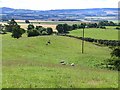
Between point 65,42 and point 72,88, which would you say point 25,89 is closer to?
point 72,88

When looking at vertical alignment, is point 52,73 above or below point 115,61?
above

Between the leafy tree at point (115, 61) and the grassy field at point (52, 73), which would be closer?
the grassy field at point (52, 73)

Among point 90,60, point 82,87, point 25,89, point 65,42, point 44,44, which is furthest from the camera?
point 65,42

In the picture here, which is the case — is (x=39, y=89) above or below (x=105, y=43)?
above

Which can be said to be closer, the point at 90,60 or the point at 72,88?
the point at 72,88

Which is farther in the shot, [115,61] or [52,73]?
[115,61]

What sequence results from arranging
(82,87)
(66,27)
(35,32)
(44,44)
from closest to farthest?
(82,87) < (44,44) < (35,32) < (66,27)

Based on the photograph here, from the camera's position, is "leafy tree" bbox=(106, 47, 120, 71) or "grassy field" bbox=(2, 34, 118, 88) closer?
"grassy field" bbox=(2, 34, 118, 88)

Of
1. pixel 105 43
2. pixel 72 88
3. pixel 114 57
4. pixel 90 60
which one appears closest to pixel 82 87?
pixel 72 88

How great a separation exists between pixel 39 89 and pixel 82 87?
327 centimetres

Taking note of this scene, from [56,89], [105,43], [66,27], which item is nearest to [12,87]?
[56,89]

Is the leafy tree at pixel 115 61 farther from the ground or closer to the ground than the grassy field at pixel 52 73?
closer to the ground

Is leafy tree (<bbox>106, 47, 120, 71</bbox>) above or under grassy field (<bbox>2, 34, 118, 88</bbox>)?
under

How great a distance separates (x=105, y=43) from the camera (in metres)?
125
